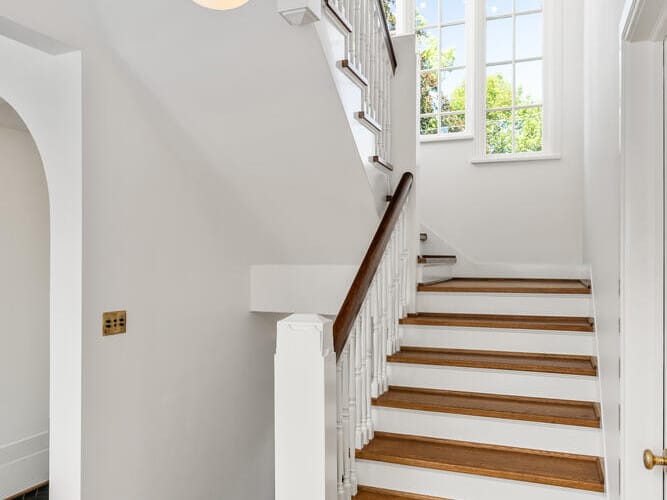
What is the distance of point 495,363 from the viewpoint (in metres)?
2.61

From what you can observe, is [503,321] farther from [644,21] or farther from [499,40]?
Answer: [499,40]

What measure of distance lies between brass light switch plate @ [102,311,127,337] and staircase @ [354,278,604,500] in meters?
1.28

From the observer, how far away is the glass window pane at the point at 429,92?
479cm

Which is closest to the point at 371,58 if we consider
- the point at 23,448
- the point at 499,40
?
the point at 499,40

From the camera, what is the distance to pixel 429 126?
15.8 feet

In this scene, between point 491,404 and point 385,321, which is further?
point 385,321

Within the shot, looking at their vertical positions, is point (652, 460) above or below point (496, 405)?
above

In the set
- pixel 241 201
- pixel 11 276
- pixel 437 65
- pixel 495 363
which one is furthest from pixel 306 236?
pixel 437 65

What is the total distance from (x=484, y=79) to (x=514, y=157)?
0.80 meters

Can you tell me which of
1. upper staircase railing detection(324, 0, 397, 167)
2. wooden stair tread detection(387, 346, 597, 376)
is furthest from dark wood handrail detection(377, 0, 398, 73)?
wooden stair tread detection(387, 346, 597, 376)

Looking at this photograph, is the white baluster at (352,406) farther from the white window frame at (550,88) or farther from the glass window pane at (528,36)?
the glass window pane at (528,36)

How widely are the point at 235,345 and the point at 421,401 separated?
144 centimetres

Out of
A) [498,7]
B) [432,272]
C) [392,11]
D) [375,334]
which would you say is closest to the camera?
[375,334]

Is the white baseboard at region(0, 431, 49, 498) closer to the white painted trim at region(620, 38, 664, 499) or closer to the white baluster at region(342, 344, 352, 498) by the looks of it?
the white baluster at region(342, 344, 352, 498)
